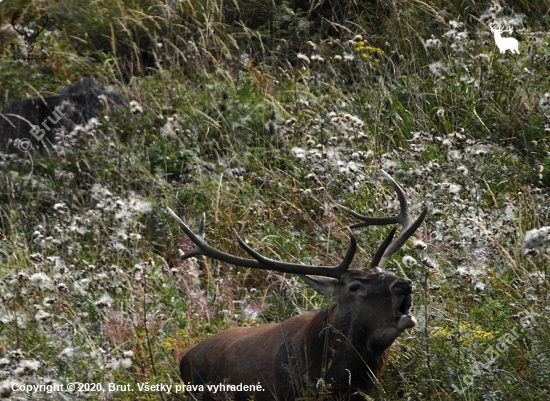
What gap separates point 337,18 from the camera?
966cm

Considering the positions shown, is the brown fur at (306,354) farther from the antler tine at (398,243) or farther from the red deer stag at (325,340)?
the antler tine at (398,243)

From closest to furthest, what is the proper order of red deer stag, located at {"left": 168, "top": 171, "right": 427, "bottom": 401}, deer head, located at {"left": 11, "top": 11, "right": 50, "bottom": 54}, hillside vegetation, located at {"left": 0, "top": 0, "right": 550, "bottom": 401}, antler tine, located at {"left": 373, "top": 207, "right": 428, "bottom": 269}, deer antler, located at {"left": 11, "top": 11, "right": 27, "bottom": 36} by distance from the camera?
red deer stag, located at {"left": 168, "top": 171, "right": 427, "bottom": 401}, antler tine, located at {"left": 373, "top": 207, "right": 428, "bottom": 269}, hillside vegetation, located at {"left": 0, "top": 0, "right": 550, "bottom": 401}, deer head, located at {"left": 11, "top": 11, "right": 50, "bottom": 54}, deer antler, located at {"left": 11, "top": 11, "right": 27, "bottom": 36}

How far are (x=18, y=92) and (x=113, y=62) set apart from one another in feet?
4.15

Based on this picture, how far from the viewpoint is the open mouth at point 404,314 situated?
155 inches

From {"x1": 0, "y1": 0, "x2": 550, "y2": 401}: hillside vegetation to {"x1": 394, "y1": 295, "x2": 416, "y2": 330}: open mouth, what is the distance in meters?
0.09

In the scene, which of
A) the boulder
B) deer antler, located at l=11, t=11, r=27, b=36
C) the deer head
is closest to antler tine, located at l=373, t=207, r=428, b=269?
the boulder

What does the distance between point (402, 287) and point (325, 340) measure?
562 mm

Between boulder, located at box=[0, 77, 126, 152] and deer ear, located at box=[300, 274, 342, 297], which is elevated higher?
deer ear, located at box=[300, 274, 342, 297]

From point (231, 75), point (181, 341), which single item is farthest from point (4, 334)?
point (231, 75)

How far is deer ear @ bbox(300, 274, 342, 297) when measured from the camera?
4.42 meters

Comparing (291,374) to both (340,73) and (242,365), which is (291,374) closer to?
(242,365)

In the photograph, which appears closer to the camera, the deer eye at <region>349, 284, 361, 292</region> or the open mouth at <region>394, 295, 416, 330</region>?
the open mouth at <region>394, 295, 416, 330</region>

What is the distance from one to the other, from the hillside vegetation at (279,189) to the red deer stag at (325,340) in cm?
16

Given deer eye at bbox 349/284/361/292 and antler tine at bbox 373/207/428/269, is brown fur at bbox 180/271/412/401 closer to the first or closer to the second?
deer eye at bbox 349/284/361/292
